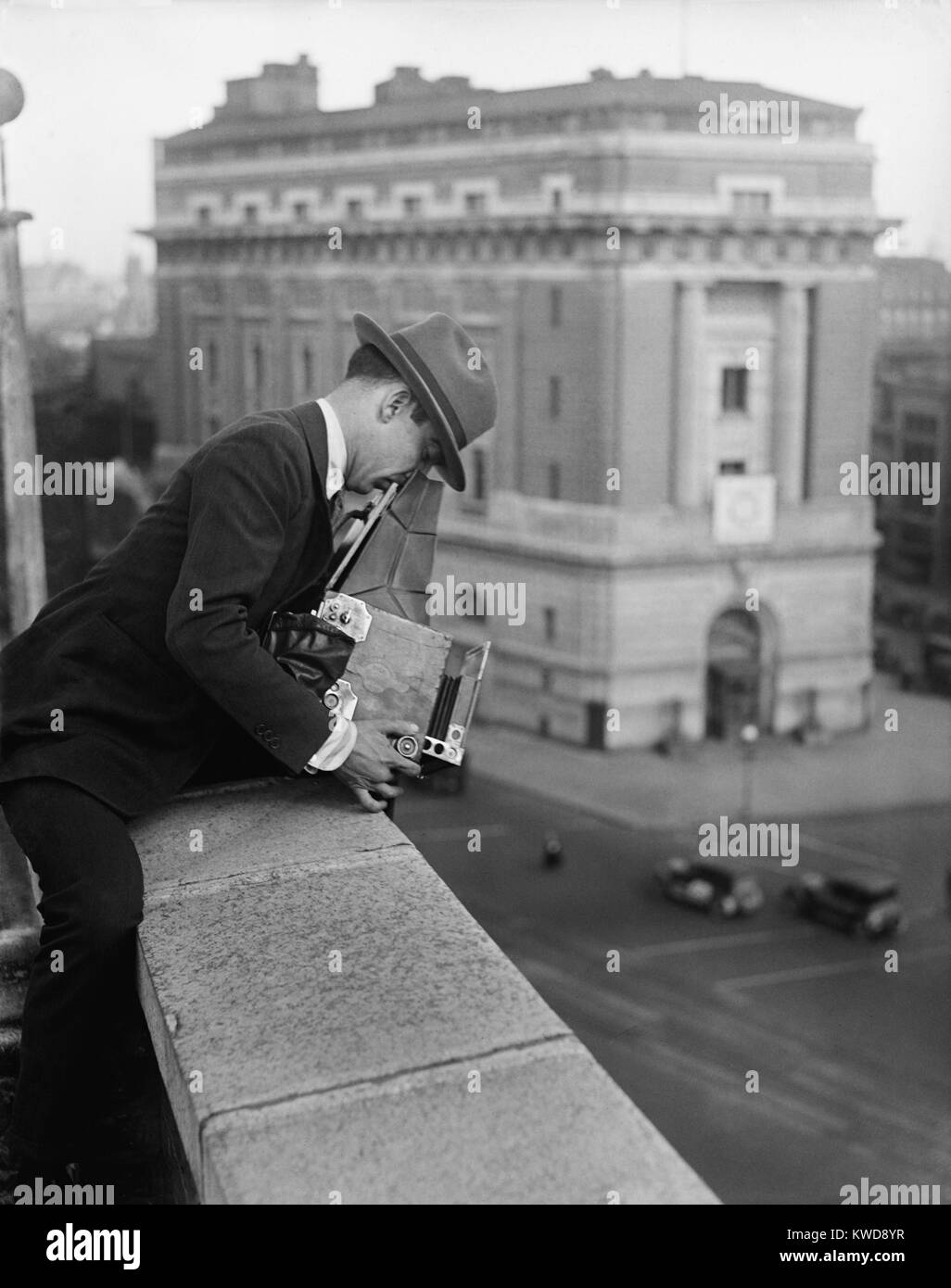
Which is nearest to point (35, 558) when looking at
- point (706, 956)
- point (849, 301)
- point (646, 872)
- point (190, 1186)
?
point (190, 1186)

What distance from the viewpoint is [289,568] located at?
1870mm

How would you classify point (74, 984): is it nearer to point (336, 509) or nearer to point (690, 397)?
point (336, 509)

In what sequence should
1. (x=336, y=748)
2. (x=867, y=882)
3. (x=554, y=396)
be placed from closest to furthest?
(x=336, y=748)
(x=867, y=882)
(x=554, y=396)

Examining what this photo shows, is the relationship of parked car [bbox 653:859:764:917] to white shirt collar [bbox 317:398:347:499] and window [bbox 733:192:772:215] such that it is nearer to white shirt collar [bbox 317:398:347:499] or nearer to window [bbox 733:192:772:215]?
window [bbox 733:192:772:215]

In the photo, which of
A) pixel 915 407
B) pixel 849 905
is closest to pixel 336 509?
pixel 849 905

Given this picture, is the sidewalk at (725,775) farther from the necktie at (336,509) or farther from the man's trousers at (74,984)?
the man's trousers at (74,984)

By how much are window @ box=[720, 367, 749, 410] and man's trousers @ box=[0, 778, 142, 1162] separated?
21.9m

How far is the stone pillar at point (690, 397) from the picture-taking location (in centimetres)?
2217

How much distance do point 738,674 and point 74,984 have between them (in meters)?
22.6

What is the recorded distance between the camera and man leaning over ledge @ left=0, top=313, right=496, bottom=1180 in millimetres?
1603

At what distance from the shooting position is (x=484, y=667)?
194 cm

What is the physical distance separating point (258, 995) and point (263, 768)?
0.58 m

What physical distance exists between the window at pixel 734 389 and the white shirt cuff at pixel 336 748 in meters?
21.6
